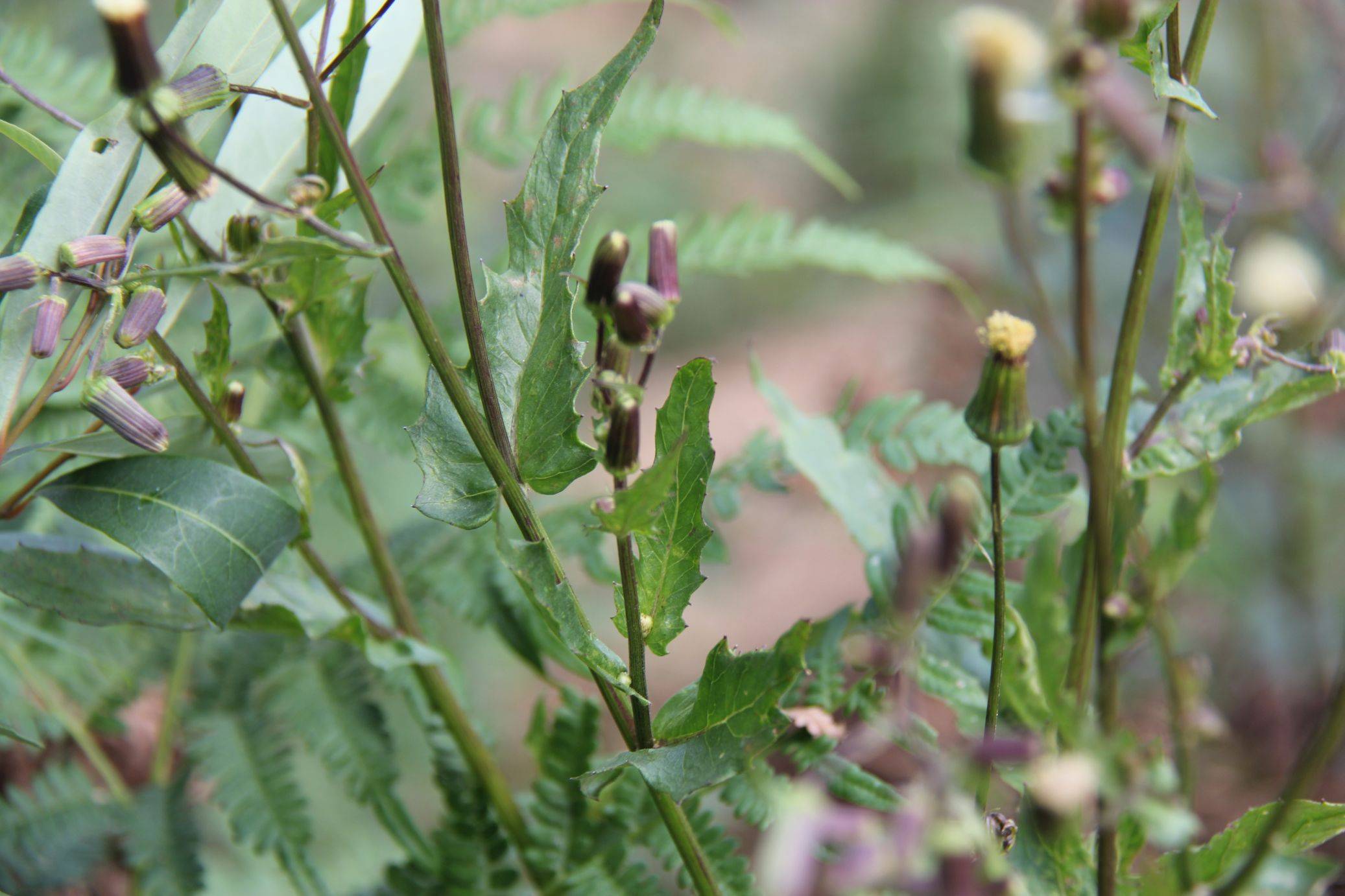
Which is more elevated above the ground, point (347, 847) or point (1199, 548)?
point (1199, 548)

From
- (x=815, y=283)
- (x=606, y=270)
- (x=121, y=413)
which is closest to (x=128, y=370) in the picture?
(x=121, y=413)

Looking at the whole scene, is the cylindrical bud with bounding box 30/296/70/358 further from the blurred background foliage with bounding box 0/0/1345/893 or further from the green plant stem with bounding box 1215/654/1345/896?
the green plant stem with bounding box 1215/654/1345/896

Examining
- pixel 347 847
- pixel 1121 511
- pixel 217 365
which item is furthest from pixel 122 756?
pixel 1121 511

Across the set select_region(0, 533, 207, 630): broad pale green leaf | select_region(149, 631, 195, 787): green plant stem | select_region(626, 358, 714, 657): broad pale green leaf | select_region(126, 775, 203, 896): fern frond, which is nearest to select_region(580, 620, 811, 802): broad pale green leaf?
select_region(626, 358, 714, 657): broad pale green leaf

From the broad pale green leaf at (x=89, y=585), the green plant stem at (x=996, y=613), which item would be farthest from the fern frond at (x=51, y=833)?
the green plant stem at (x=996, y=613)

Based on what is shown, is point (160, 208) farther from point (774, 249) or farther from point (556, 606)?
point (774, 249)

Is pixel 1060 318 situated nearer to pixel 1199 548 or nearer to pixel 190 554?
pixel 1199 548
